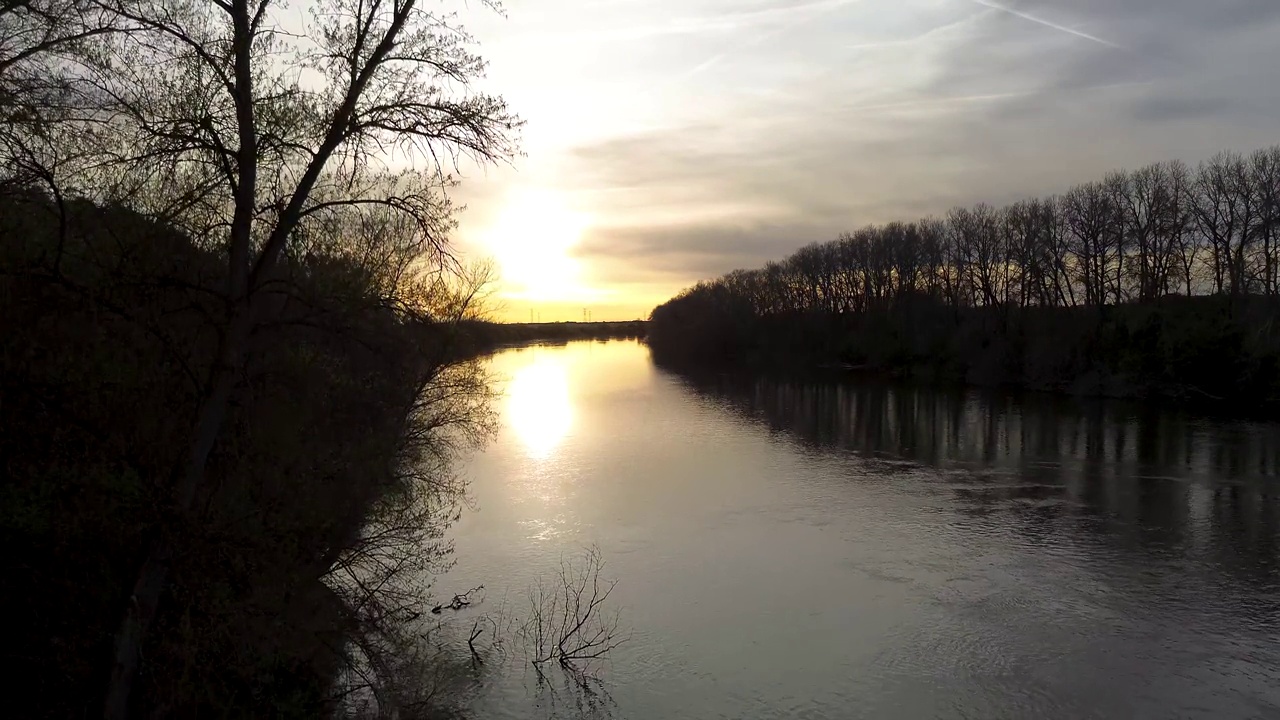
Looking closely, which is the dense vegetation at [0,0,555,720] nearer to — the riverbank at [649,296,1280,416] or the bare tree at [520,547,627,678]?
the bare tree at [520,547,627,678]

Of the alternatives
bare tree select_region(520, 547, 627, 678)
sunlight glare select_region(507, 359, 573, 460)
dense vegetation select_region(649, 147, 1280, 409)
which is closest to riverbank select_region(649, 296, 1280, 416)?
dense vegetation select_region(649, 147, 1280, 409)

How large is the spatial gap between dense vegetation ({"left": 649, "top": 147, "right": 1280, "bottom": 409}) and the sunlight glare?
77.6 feet

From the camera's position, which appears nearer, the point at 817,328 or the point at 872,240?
the point at 817,328

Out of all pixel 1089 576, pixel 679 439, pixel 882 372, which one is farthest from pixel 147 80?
pixel 882 372

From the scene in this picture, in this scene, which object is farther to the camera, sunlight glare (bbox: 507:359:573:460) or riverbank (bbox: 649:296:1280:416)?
riverbank (bbox: 649:296:1280:416)

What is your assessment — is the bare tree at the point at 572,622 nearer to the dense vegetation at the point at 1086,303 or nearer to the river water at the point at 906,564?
the river water at the point at 906,564

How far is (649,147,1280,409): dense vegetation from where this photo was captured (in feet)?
122

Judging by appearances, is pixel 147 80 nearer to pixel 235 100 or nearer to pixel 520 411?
pixel 235 100

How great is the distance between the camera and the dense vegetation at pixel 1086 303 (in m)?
37.2

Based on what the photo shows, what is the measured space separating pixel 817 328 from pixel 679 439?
45186 mm

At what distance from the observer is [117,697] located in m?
6.57

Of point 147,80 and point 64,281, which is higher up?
point 147,80

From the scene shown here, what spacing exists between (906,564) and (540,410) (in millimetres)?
23930

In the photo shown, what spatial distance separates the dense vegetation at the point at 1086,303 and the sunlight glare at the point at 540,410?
2364 centimetres
